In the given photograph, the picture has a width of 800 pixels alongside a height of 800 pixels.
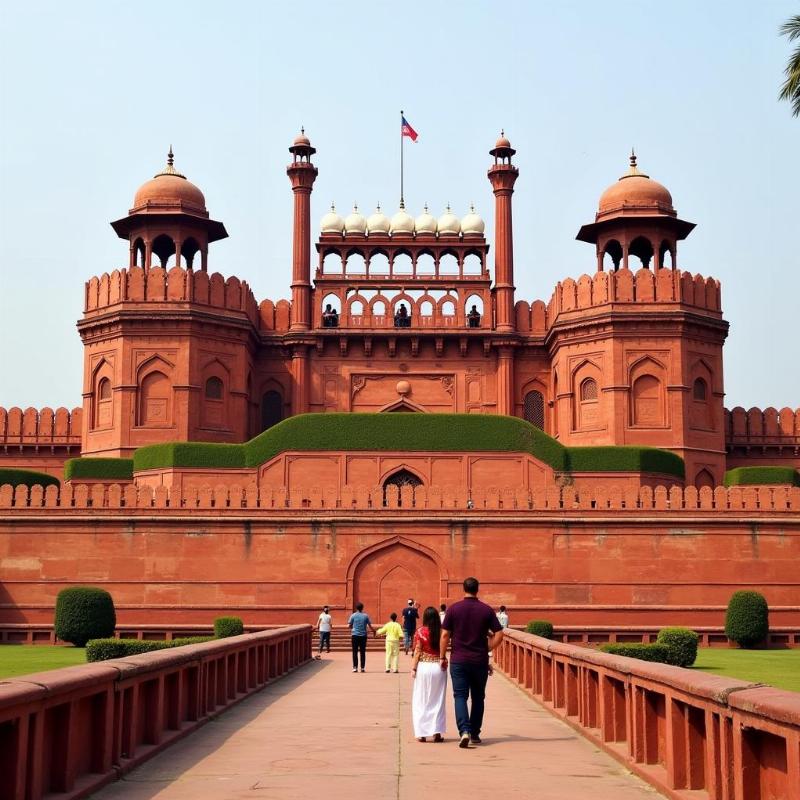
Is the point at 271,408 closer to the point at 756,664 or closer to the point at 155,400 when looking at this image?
the point at 155,400

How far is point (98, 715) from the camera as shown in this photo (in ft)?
27.9

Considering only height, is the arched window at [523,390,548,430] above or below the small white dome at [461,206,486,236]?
below

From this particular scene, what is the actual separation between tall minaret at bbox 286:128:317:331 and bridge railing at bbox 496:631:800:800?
1137 inches

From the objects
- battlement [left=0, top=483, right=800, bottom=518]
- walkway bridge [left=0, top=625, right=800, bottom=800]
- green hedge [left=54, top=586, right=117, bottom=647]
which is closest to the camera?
walkway bridge [left=0, top=625, right=800, bottom=800]

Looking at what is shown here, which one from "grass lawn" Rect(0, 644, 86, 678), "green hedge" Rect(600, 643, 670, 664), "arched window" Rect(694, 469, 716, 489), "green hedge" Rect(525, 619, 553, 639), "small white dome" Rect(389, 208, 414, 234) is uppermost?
"small white dome" Rect(389, 208, 414, 234)

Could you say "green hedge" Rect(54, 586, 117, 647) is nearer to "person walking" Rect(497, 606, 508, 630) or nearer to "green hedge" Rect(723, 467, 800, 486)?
"person walking" Rect(497, 606, 508, 630)

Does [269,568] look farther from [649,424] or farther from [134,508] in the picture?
[649,424]

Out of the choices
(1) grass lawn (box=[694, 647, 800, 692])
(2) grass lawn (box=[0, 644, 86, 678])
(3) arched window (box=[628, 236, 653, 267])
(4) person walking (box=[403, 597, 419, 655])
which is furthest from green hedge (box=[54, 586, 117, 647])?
(3) arched window (box=[628, 236, 653, 267])

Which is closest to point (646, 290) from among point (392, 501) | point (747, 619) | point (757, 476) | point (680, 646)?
point (757, 476)

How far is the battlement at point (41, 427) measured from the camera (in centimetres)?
4178

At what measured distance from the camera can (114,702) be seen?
882 centimetres

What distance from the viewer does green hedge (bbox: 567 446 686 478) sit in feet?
112

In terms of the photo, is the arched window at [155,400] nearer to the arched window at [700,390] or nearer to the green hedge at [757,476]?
the arched window at [700,390]

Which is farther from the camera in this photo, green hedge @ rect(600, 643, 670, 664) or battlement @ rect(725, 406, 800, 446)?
battlement @ rect(725, 406, 800, 446)
